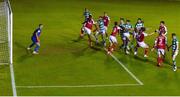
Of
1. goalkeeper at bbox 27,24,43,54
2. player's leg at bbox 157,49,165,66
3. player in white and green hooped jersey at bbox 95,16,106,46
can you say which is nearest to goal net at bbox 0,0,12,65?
goalkeeper at bbox 27,24,43,54

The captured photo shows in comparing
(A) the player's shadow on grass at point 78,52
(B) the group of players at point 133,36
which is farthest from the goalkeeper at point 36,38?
(B) the group of players at point 133,36

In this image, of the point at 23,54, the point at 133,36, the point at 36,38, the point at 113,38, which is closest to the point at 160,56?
the point at 113,38

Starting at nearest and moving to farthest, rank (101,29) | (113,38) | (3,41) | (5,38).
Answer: (113,38) → (3,41) → (101,29) → (5,38)

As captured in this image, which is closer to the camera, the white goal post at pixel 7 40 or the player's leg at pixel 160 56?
the white goal post at pixel 7 40

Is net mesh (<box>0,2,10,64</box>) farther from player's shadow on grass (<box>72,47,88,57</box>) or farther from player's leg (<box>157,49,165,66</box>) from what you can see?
player's leg (<box>157,49,165,66</box>)

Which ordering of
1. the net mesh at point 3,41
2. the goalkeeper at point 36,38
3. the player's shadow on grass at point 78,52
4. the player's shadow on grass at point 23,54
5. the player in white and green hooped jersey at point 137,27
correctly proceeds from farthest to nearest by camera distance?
the player in white and green hooped jersey at point 137,27
the player's shadow on grass at point 78,52
the goalkeeper at point 36,38
the player's shadow on grass at point 23,54
the net mesh at point 3,41

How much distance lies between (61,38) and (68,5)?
20976mm

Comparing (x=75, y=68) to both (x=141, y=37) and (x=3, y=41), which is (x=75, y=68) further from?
(x=3, y=41)

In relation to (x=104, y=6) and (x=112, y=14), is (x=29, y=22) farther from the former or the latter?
(x=104, y=6)

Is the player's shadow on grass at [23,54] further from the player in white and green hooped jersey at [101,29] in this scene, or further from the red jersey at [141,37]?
the red jersey at [141,37]

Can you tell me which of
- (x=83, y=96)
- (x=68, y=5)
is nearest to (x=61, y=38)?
(x=83, y=96)

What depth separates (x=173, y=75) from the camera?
28984 millimetres

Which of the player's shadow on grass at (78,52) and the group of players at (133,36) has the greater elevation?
the group of players at (133,36)

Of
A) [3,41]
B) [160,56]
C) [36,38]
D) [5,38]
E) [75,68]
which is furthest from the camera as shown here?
[5,38]
